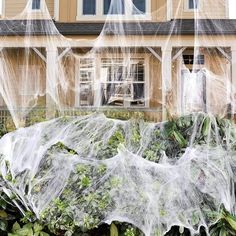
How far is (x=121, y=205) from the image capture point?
3.93 m

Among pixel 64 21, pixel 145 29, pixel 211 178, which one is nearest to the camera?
pixel 211 178

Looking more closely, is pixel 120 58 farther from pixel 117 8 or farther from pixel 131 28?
pixel 117 8

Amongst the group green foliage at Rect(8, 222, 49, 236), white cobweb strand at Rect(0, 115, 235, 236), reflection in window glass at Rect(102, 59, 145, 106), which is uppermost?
reflection in window glass at Rect(102, 59, 145, 106)

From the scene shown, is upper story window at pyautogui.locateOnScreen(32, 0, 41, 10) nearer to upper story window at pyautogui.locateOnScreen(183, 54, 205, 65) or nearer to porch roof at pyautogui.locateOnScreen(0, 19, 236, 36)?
porch roof at pyautogui.locateOnScreen(0, 19, 236, 36)

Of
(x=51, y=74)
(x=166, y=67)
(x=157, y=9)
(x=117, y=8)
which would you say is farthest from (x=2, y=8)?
(x=166, y=67)

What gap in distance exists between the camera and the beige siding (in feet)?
41.9

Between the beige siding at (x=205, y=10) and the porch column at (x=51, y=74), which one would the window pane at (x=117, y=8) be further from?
the beige siding at (x=205, y=10)

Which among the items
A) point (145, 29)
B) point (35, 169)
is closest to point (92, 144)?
point (35, 169)

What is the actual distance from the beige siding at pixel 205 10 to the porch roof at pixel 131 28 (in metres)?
0.29

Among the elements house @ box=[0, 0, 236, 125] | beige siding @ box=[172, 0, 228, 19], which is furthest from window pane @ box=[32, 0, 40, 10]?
beige siding @ box=[172, 0, 228, 19]

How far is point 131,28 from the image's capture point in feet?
40.1

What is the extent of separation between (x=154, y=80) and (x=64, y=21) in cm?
408

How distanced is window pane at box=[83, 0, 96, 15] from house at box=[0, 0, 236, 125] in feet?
2.80

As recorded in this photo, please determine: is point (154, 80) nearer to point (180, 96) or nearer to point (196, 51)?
point (196, 51)
